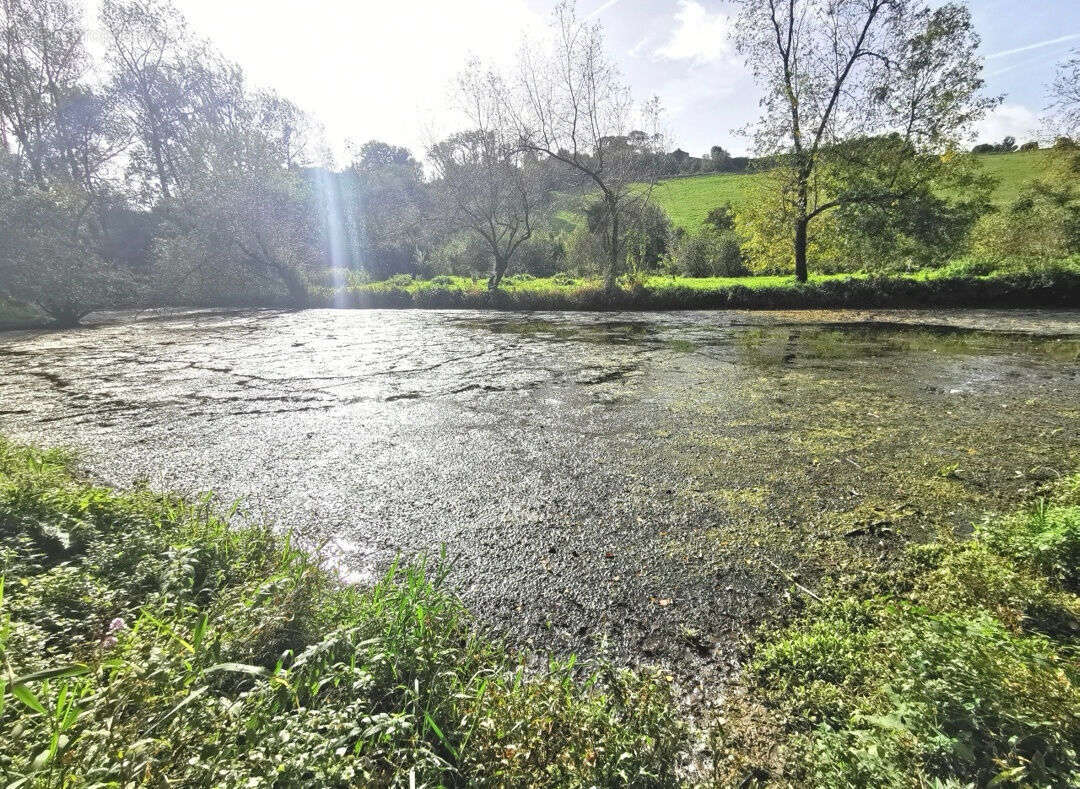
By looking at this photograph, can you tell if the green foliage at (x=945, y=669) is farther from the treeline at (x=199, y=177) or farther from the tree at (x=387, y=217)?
the tree at (x=387, y=217)

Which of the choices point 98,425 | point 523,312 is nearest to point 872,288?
point 523,312

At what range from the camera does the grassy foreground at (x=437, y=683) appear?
3.92 ft

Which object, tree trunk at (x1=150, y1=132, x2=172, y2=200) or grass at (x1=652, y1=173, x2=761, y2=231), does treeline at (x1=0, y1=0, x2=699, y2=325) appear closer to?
tree trunk at (x1=150, y1=132, x2=172, y2=200)

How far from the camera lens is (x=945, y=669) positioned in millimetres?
1458

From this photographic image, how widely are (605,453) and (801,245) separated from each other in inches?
603

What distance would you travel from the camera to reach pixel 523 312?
17.5m

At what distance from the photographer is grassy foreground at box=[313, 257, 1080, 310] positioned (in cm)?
1296

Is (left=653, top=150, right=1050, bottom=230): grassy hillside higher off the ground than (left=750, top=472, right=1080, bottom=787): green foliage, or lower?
higher

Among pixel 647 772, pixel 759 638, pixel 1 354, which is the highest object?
pixel 1 354

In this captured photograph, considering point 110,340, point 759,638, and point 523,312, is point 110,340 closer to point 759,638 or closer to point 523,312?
point 523,312

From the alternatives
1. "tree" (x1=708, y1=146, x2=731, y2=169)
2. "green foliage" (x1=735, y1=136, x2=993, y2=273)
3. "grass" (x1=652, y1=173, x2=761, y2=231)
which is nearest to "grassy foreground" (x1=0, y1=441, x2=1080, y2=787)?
"green foliage" (x1=735, y1=136, x2=993, y2=273)

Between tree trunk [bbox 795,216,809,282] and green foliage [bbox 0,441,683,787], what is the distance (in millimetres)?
17493

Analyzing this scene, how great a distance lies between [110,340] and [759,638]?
15758 millimetres

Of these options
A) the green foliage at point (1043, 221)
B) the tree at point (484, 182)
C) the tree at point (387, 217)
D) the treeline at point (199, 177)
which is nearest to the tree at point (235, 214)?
the treeline at point (199, 177)
